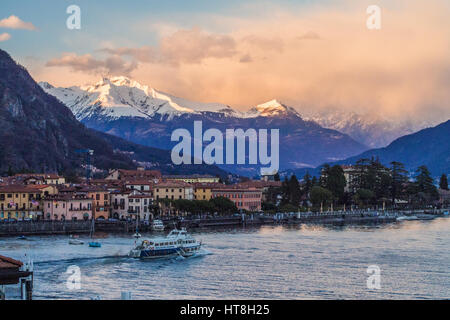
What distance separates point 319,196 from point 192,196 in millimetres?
22167

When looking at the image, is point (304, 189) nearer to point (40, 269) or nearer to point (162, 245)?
point (162, 245)

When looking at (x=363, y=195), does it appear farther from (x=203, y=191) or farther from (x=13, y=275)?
(x=13, y=275)

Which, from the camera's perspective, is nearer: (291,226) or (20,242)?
(20,242)

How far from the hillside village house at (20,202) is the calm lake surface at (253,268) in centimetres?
1401

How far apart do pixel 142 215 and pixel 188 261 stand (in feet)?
126

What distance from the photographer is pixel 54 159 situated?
162500 mm

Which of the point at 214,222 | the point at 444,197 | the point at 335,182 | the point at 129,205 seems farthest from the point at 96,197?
the point at 444,197

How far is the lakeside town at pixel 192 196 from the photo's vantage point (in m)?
85.3

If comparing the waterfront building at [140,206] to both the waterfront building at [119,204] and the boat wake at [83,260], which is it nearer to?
the waterfront building at [119,204]

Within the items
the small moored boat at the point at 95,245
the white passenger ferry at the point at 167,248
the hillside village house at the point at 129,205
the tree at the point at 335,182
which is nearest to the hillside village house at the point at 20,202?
the hillside village house at the point at 129,205

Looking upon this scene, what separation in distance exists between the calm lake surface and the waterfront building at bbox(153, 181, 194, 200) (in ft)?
88.2

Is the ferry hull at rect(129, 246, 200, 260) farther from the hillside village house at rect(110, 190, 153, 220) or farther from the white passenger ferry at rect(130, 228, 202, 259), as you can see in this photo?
the hillside village house at rect(110, 190, 153, 220)

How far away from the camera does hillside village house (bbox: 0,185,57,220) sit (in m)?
84.4

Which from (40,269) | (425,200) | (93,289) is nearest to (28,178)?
(40,269)
